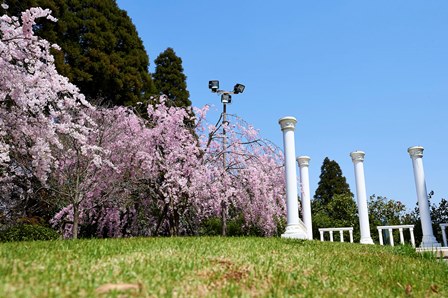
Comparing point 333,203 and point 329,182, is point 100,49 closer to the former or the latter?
point 333,203

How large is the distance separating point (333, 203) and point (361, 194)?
1300 centimetres

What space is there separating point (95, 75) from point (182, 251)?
52.1ft

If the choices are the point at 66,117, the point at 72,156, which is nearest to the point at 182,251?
the point at 66,117

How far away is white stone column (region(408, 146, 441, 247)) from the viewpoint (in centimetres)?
1686

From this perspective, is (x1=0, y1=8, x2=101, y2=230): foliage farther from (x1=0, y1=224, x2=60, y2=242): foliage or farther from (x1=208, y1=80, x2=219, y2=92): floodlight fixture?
(x1=208, y1=80, x2=219, y2=92): floodlight fixture

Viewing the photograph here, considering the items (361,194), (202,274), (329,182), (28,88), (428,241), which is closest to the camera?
(202,274)

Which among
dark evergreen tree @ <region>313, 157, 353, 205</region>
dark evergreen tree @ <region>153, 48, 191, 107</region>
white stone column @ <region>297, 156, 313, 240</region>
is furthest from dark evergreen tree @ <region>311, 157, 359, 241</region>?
dark evergreen tree @ <region>153, 48, 191, 107</region>

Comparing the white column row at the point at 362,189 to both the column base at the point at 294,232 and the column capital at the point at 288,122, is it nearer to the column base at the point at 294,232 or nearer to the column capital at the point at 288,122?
the column capital at the point at 288,122

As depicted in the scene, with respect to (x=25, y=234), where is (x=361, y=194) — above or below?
above

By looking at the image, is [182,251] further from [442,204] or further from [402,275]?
[442,204]

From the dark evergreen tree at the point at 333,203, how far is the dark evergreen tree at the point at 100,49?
12981 mm

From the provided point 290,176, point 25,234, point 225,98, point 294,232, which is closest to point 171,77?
point 225,98

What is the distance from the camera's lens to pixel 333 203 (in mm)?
30422

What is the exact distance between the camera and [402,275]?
577 cm
